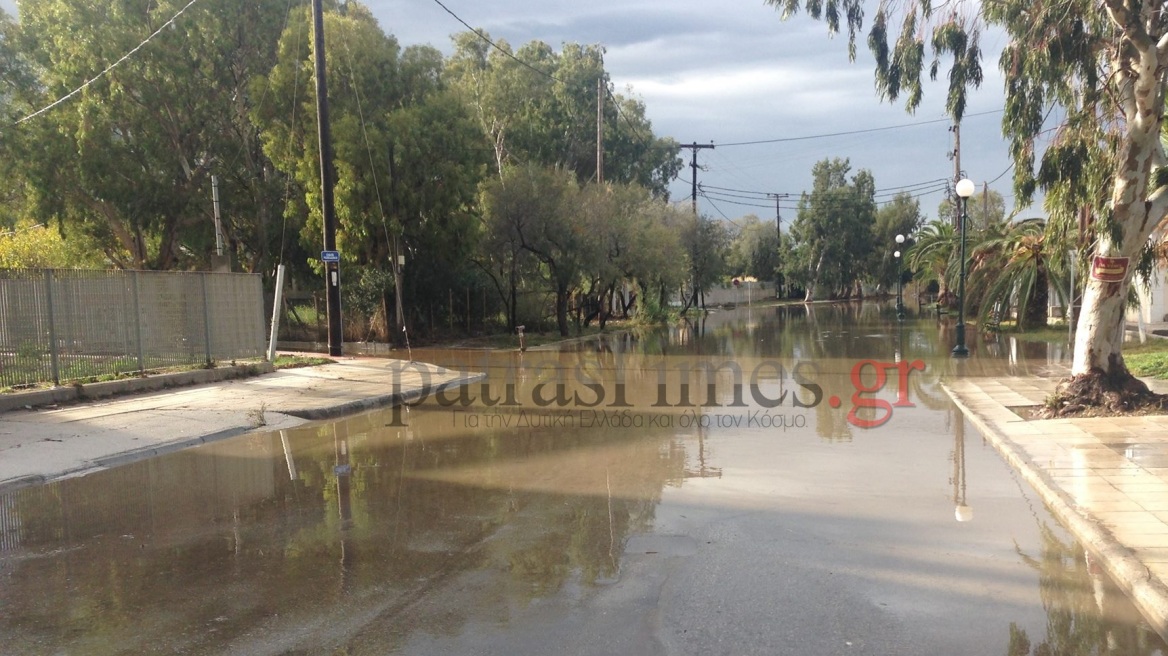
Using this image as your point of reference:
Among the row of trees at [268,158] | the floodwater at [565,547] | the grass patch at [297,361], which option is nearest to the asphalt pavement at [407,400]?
the floodwater at [565,547]

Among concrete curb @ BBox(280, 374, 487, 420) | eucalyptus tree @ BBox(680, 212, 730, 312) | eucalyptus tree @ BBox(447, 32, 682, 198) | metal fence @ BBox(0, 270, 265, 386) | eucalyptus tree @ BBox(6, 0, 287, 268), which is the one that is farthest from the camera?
eucalyptus tree @ BBox(680, 212, 730, 312)

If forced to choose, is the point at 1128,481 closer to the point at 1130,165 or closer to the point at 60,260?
the point at 1130,165

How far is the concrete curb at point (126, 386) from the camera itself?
1326 centimetres

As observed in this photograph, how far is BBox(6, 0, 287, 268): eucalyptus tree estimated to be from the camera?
26016mm

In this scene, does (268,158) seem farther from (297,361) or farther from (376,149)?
(297,361)

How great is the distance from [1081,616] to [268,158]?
90.6 feet

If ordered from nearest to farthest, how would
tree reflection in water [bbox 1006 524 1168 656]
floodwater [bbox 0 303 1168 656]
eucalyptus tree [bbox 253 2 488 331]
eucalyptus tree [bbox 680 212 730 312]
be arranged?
tree reflection in water [bbox 1006 524 1168 656]
floodwater [bbox 0 303 1168 656]
eucalyptus tree [bbox 253 2 488 331]
eucalyptus tree [bbox 680 212 730 312]

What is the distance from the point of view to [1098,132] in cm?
1181

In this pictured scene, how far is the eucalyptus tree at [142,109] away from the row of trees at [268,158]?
5 centimetres

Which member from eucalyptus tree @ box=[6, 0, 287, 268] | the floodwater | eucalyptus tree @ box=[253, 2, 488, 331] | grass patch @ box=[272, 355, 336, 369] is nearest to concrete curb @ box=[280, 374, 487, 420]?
the floodwater

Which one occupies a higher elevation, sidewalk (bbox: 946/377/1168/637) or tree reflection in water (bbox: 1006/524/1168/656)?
sidewalk (bbox: 946/377/1168/637)

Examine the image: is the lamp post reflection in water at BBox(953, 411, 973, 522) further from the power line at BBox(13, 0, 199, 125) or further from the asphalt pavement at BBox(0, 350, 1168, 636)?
the power line at BBox(13, 0, 199, 125)

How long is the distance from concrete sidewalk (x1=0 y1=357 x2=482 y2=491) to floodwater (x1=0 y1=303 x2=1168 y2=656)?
1.85 ft

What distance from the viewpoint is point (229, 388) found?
1641 cm
